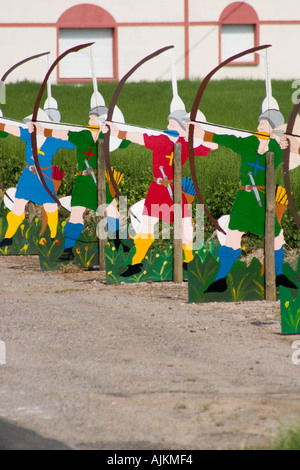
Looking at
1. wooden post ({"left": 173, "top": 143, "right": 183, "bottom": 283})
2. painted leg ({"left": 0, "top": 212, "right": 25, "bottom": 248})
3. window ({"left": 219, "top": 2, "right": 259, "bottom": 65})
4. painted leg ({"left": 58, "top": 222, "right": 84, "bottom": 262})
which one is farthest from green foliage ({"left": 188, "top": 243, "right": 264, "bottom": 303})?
window ({"left": 219, "top": 2, "right": 259, "bottom": 65})

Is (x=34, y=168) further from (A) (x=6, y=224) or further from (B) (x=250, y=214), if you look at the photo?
(B) (x=250, y=214)

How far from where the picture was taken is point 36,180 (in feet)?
40.5

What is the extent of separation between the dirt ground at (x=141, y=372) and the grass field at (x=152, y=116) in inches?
128

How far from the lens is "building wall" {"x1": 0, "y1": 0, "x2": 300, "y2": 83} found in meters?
29.2

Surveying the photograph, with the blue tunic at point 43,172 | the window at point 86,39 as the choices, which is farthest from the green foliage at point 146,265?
the window at point 86,39

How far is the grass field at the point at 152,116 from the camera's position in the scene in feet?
43.6

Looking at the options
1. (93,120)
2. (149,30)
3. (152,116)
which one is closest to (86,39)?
(149,30)

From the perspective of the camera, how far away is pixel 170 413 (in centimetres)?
565

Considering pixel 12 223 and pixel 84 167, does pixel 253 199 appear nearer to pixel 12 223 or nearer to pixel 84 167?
pixel 84 167

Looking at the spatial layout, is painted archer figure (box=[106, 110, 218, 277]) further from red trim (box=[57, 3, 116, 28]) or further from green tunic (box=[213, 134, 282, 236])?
red trim (box=[57, 3, 116, 28])

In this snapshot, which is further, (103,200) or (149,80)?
(149,80)

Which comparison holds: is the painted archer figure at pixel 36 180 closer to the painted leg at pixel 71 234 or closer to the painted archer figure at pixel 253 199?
the painted leg at pixel 71 234

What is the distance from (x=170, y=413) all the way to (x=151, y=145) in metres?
5.24

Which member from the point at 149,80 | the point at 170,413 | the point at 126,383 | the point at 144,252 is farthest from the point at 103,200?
the point at 149,80
